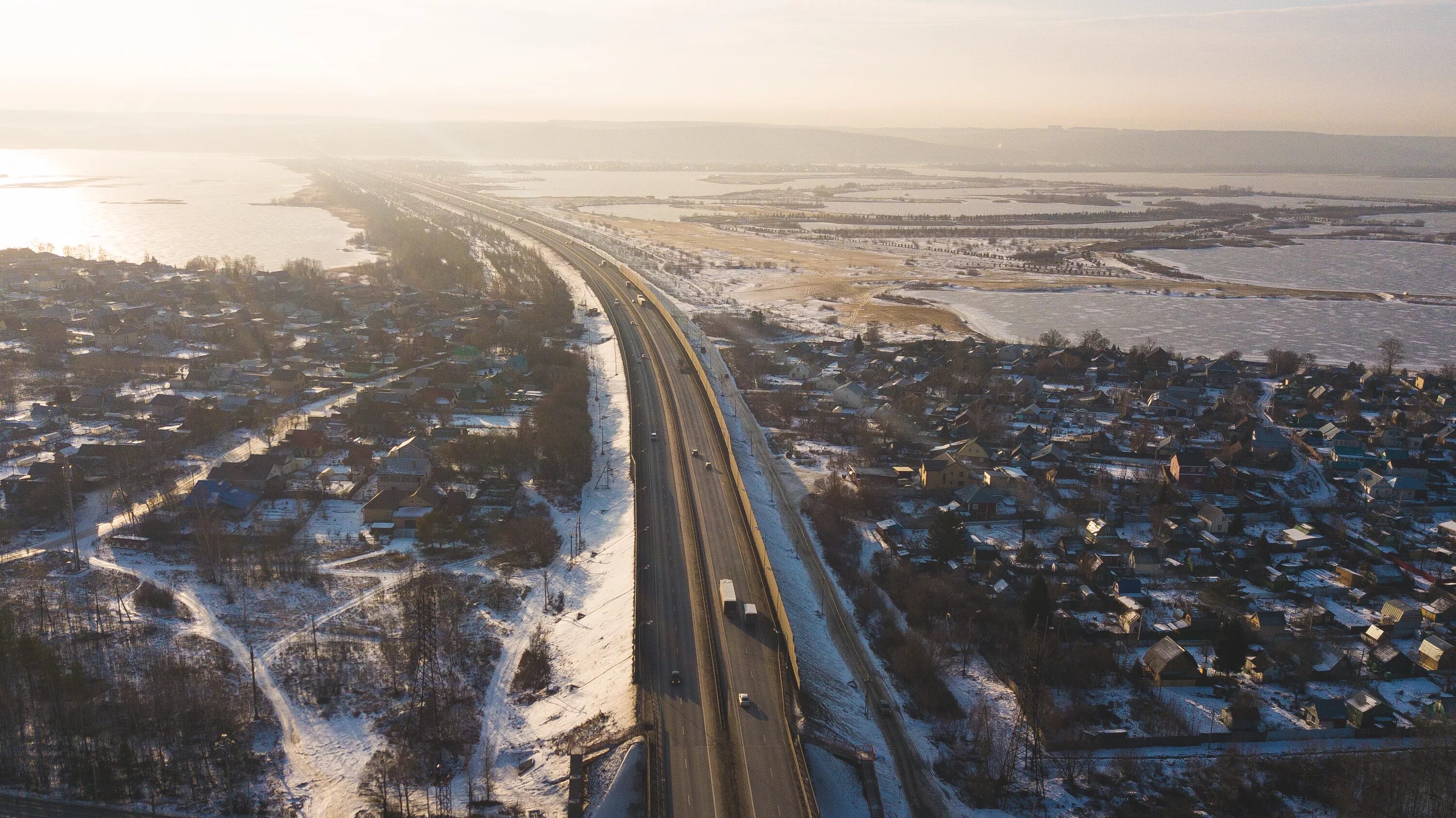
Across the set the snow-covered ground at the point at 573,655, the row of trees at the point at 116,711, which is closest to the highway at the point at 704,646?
the snow-covered ground at the point at 573,655

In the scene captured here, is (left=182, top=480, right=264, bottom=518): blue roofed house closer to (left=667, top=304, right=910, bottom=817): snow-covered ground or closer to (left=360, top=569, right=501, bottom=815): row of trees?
(left=360, top=569, right=501, bottom=815): row of trees

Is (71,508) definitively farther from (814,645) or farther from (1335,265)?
(1335,265)

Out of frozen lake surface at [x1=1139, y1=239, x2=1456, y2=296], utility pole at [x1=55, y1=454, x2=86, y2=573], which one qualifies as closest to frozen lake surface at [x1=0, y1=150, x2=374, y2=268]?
utility pole at [x1=55, y1=454, x2=86, y2=573]

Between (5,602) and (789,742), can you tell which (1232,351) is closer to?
(789,742)

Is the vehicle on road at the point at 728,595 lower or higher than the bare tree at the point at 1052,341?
lower

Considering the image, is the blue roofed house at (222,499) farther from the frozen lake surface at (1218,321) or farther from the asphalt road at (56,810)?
the frozen lake surface at (1218,321)

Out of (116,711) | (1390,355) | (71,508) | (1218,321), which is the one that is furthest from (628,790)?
(1218,321)

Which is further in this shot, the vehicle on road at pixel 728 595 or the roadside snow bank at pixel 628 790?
the vehicle on road at pixel 728 595
